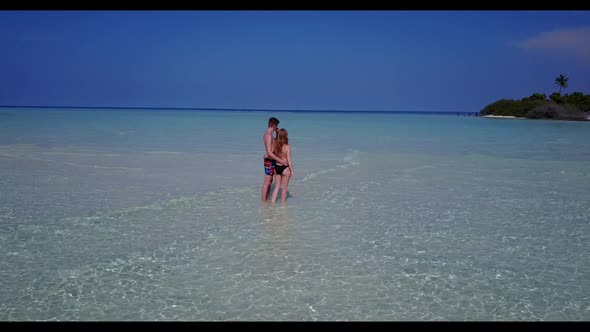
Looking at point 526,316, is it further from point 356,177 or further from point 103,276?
point 356,177

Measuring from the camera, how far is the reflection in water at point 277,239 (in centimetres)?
593

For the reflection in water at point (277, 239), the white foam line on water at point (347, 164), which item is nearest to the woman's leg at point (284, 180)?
the reflection in water at point (277, 239)

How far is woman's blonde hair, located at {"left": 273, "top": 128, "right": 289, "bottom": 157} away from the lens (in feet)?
30.1

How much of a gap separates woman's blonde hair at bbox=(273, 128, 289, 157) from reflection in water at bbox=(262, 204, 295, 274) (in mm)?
1189

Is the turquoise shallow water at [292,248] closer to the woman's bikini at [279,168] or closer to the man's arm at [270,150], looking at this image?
the woman's bikini at [279,168]

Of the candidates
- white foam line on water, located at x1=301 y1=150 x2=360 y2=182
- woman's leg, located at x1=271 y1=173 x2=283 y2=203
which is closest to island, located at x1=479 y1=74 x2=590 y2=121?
white foam line on water, located at x1=301 y1=150 x2=360 y2=182

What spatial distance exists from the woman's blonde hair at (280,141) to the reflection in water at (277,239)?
3.90 feet

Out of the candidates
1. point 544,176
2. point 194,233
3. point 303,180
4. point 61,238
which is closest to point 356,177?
point 303,180

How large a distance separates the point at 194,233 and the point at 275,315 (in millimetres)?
3229

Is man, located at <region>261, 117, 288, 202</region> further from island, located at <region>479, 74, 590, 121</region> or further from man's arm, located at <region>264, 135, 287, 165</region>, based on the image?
island, located at <region>479, 74, 590, 121</region>

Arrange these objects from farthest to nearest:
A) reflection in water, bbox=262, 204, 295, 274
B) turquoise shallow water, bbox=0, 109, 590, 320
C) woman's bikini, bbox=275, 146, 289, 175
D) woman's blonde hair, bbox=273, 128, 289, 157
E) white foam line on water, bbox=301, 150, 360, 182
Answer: white foam line on water, bbox=301, 150, 360, 182 < woman's bikini, bbox=275, 146, 289, 175 < woman's blonde hair, bbox=273, 128, 289, 157 < reflection in water, bbox=262, 204, 295, 274 < turquoise shallow water, bbox=0, 109, 590, 320

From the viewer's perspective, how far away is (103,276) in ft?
18.1

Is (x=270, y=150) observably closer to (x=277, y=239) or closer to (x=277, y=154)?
(x=277, y=154)

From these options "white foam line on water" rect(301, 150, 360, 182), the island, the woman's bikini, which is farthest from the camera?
the island
